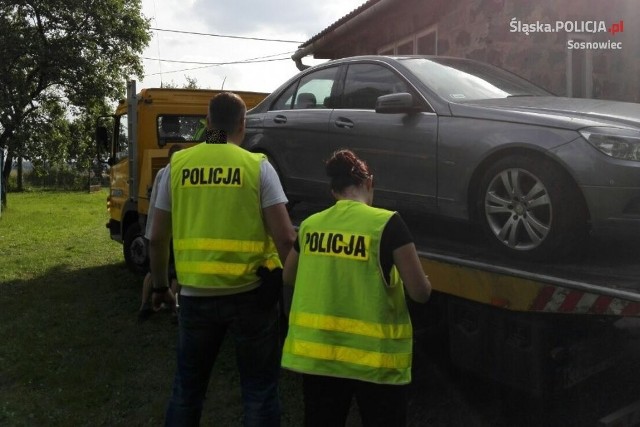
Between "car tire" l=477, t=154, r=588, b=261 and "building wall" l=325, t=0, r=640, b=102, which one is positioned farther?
"building wall" l=325, t=0, r=640, b=102

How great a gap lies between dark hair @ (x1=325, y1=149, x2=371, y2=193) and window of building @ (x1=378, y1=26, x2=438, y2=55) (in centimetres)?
743

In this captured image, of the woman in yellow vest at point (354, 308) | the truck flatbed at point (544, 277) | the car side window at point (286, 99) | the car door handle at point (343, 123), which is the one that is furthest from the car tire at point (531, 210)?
the car side window at point (286, 99)

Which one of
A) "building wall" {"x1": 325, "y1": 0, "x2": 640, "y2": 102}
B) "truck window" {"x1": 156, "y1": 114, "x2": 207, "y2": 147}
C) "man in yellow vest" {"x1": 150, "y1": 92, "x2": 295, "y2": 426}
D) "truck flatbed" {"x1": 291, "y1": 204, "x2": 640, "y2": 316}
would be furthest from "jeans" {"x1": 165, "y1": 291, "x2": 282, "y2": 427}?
"building wall" {"x1": 325, "y1": 0, "x2": 640, "y2": 102}

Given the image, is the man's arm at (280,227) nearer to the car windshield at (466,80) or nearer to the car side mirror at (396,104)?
the car side mirror at (396,104)

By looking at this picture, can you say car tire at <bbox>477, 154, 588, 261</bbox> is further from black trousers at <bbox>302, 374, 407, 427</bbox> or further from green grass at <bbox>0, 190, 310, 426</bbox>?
green grass at <bbox>0, 190, 310, 426</bbox>

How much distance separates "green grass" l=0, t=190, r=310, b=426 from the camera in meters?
4.49

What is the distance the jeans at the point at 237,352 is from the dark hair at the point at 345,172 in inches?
27.8

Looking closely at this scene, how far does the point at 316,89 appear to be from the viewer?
5.32 meters

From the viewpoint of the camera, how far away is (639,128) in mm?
3279

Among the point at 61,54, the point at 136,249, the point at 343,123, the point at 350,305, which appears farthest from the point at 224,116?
the point at 61,54

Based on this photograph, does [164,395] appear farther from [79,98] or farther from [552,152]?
[79,98]

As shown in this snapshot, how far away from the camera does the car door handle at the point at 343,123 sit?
467 centimetres

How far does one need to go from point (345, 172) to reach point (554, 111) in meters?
1.62

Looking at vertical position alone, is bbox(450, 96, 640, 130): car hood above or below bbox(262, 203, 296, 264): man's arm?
above
